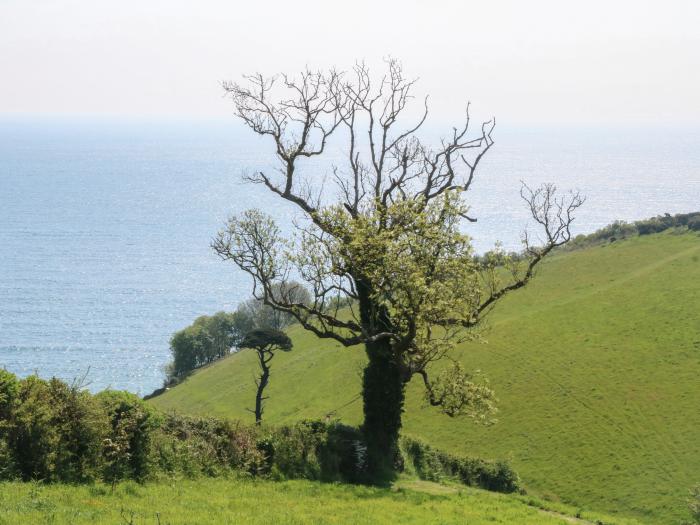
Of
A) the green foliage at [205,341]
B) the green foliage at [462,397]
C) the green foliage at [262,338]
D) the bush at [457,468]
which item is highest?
the green foliage at [205,341]

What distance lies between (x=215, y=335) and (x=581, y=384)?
66.3 meters

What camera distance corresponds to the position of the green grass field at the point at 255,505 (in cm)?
1620

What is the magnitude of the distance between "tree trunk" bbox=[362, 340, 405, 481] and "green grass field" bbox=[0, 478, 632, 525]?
327cm

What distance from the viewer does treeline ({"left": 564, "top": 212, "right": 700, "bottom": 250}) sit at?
90688mm

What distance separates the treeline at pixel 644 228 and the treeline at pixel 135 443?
74.9 m

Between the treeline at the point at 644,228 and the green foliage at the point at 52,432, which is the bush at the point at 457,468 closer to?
the green foliage at the point at 52,432

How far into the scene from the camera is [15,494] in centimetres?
1706

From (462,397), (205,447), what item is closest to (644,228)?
(462,397)

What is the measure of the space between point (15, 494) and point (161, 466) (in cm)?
580

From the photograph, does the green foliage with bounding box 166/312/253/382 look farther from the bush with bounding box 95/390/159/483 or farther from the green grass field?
the green grass field

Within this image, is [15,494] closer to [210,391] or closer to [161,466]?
Answer: [161,466]

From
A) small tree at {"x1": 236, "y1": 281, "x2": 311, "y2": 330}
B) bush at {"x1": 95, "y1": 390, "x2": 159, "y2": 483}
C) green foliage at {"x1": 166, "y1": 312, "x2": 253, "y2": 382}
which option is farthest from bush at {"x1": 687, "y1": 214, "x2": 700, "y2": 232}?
bush at {"x1": 95, "y1": 390, "x2": 159, "y2": 483}

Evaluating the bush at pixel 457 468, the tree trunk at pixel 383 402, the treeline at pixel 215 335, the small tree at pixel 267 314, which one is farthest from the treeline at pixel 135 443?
the small tree at pixel 267 314

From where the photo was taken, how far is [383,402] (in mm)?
30406
